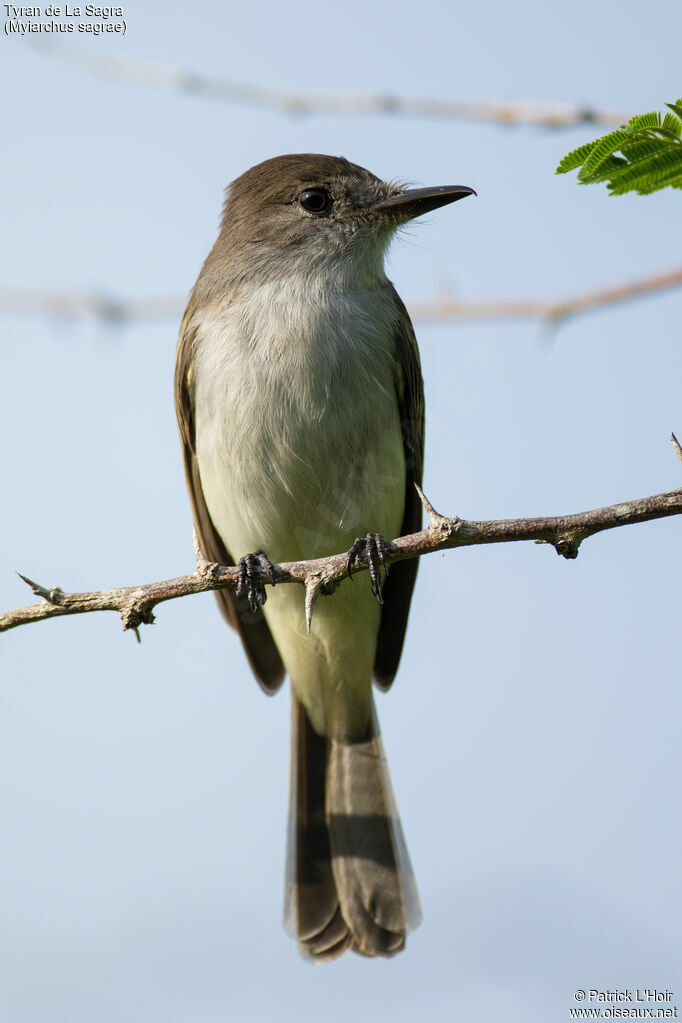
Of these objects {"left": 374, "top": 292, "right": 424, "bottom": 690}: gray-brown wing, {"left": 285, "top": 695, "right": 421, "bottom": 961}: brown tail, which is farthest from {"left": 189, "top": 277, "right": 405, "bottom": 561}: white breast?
{"left": 285, "top": 695, "right": 421, "bottom": 961}: brown tail

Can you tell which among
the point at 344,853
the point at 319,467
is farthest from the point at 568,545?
the point at 344,853

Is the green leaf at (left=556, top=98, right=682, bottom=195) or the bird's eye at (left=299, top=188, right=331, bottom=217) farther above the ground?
the bird's eye at (left=299, top=188, right=331, bottom=217)

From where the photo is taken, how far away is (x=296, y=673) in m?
7.17

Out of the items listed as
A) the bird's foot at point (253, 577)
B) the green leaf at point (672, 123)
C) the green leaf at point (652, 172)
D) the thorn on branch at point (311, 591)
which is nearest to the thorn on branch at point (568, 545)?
A: the thorn on branch at point (311, 591)

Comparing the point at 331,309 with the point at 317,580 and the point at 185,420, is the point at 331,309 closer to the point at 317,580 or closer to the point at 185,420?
the point at 185,420

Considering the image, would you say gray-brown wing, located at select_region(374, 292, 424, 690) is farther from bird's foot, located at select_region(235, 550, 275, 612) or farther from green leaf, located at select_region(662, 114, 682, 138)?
green leaf, located at select_region(662, 114, 682, 138)

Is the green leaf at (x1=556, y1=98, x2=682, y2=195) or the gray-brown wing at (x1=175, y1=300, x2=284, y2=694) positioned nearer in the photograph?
the green leaf at (x1=556, y1=98, x2=682, y2=195)

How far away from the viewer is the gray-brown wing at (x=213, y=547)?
6.35 meters

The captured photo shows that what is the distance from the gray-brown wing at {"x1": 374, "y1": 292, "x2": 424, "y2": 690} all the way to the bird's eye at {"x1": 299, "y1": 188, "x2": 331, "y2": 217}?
26.3 inches

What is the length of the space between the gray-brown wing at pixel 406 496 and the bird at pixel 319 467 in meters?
0.01

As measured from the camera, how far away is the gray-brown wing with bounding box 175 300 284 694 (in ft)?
20.8

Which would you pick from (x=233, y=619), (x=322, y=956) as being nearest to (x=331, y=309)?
(x=233, y=619)

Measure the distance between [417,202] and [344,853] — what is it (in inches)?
163

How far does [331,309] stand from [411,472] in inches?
47.8
